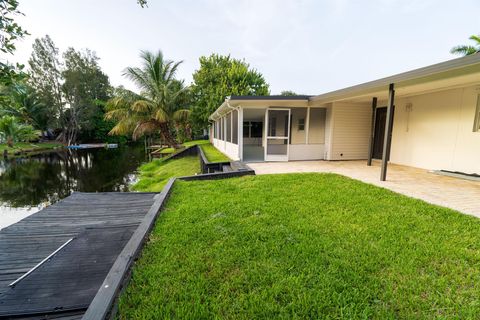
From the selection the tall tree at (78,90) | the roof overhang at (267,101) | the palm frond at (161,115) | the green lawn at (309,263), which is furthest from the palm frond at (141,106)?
the tall tree at (78,90)

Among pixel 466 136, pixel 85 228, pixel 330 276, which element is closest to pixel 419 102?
pixel 466 136

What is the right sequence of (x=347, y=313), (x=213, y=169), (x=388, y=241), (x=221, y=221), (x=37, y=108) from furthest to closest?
(x=37, y=108)
(x=213, y=169)
(x=221, y=221)
(x=388, y=241)
(x=347, y=313)

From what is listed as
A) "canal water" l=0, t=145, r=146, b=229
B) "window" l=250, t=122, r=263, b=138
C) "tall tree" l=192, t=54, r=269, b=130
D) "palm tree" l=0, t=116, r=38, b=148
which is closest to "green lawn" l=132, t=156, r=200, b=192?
"canal water" l=0, t=145, r=146, b=229

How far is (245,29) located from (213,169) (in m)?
10.5

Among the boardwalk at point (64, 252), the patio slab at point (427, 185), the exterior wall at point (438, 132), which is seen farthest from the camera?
the exterior wall at point (438, 132)

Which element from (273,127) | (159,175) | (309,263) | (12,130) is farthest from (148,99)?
(12,130)

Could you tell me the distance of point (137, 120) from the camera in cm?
1386

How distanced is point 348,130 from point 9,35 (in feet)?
30.3

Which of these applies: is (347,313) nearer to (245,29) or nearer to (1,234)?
(1,234)

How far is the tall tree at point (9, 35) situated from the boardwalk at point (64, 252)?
207cm

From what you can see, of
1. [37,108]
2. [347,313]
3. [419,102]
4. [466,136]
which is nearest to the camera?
[347,313]

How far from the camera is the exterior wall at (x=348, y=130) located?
8.37 metres

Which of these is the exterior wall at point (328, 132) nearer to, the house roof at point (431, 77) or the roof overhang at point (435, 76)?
the house roof at point (431, 77)

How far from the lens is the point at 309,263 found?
7.19ft
